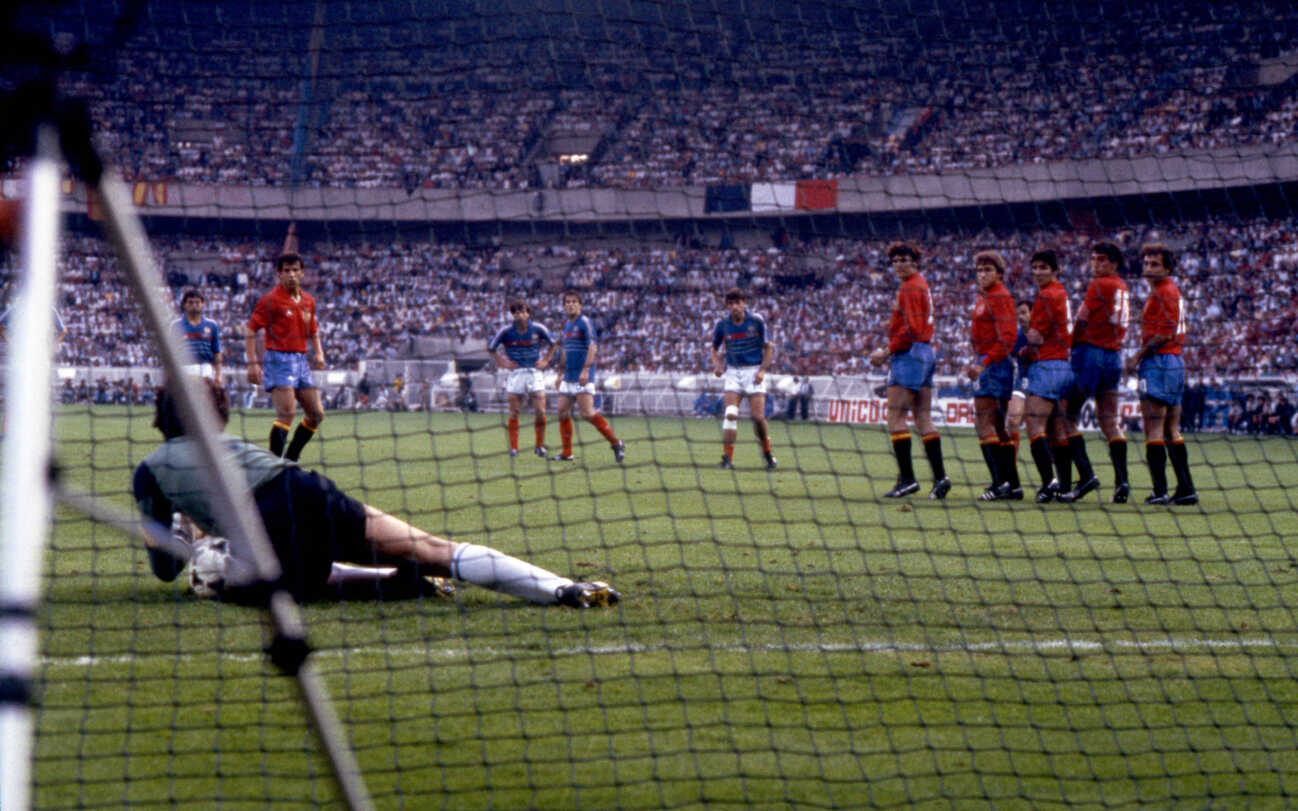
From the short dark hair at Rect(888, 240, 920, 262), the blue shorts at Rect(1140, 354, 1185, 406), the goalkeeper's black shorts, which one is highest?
the short dark hair at Rect(888, 240, 920, 262)

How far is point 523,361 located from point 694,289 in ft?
39.9

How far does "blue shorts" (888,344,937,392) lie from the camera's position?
30.1 ft

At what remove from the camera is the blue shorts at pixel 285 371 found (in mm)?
9977

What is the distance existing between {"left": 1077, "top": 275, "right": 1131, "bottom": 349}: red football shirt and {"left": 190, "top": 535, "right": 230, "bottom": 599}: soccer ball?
6613 millimetres

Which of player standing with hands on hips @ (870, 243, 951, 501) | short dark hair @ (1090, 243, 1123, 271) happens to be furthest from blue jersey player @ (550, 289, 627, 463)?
short dark hair @ (1090, 243, 1123, 271)

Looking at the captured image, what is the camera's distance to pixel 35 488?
117 cm

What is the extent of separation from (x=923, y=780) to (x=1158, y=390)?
264 inches

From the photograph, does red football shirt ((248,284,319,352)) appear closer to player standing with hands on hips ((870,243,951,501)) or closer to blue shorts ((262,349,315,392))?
blue shorts ((262,349,315,392))

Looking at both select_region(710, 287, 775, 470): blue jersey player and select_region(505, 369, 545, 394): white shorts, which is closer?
select_region(710, 287, 775, 470): blue jersey player

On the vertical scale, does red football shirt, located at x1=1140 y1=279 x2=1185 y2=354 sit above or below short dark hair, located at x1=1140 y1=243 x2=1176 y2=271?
below

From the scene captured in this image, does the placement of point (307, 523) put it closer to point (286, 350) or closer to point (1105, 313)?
point (286, 350)

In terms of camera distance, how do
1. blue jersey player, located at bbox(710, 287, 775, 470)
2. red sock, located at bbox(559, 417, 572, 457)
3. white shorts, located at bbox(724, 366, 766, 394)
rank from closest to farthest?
blue jersey player, located at bbox(710, 287, 775, 470) → white shorts, located at bbox(724, 366, 766, 394) → red sock, located at bbox(559, 417, 572, 457)

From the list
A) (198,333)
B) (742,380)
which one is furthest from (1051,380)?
(198,333)

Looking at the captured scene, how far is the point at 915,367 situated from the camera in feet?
30.2
